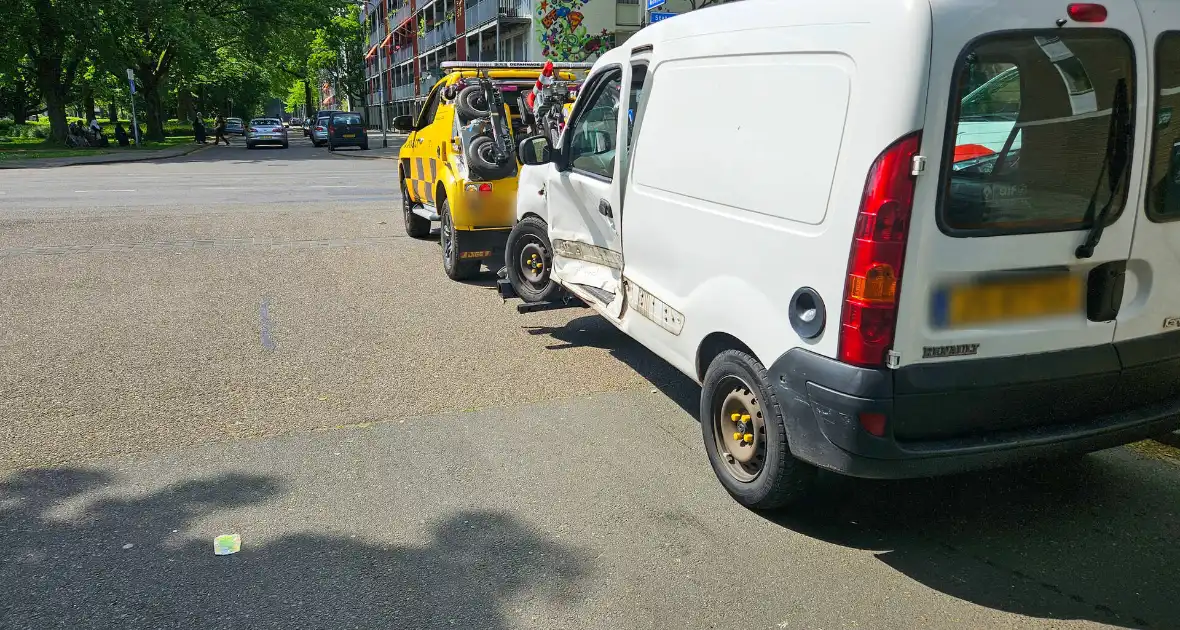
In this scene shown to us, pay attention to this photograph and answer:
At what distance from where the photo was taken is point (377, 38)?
8919 cm

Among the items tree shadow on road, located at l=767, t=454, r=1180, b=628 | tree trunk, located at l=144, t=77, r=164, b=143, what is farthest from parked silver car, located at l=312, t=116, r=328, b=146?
tree shadow on road, located at l=767, t=454, r=1180, b=628

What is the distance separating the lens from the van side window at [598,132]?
516cm

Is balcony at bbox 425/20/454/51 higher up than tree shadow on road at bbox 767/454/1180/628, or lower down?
higher up

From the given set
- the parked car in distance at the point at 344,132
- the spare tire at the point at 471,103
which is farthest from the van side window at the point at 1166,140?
the parked car in distance at the point at 344,132

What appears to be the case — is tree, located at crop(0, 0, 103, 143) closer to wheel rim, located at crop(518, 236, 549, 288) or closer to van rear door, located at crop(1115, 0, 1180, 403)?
wheel rim, located at crop(518, 236, 549, 288)

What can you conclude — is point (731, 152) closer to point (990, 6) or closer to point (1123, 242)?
point (990, 6)

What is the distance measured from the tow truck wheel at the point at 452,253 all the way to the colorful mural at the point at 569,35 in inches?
868

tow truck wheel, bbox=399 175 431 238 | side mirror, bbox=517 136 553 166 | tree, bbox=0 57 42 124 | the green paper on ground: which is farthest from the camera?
tree, bbox=0 57 42 124

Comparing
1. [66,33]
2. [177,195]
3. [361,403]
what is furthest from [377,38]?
[361,403]

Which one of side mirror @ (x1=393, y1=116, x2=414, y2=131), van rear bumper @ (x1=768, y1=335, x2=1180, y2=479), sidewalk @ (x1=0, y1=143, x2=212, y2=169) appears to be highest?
side mirror @ (x1=393, y1=116, x2=414, y2=131)

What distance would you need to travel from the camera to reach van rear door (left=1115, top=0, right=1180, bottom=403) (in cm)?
309

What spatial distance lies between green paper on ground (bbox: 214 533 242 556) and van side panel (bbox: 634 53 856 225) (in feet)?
7.98

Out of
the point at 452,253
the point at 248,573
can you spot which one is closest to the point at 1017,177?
Answer: the point at 248,573

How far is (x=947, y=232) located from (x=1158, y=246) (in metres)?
0.96
